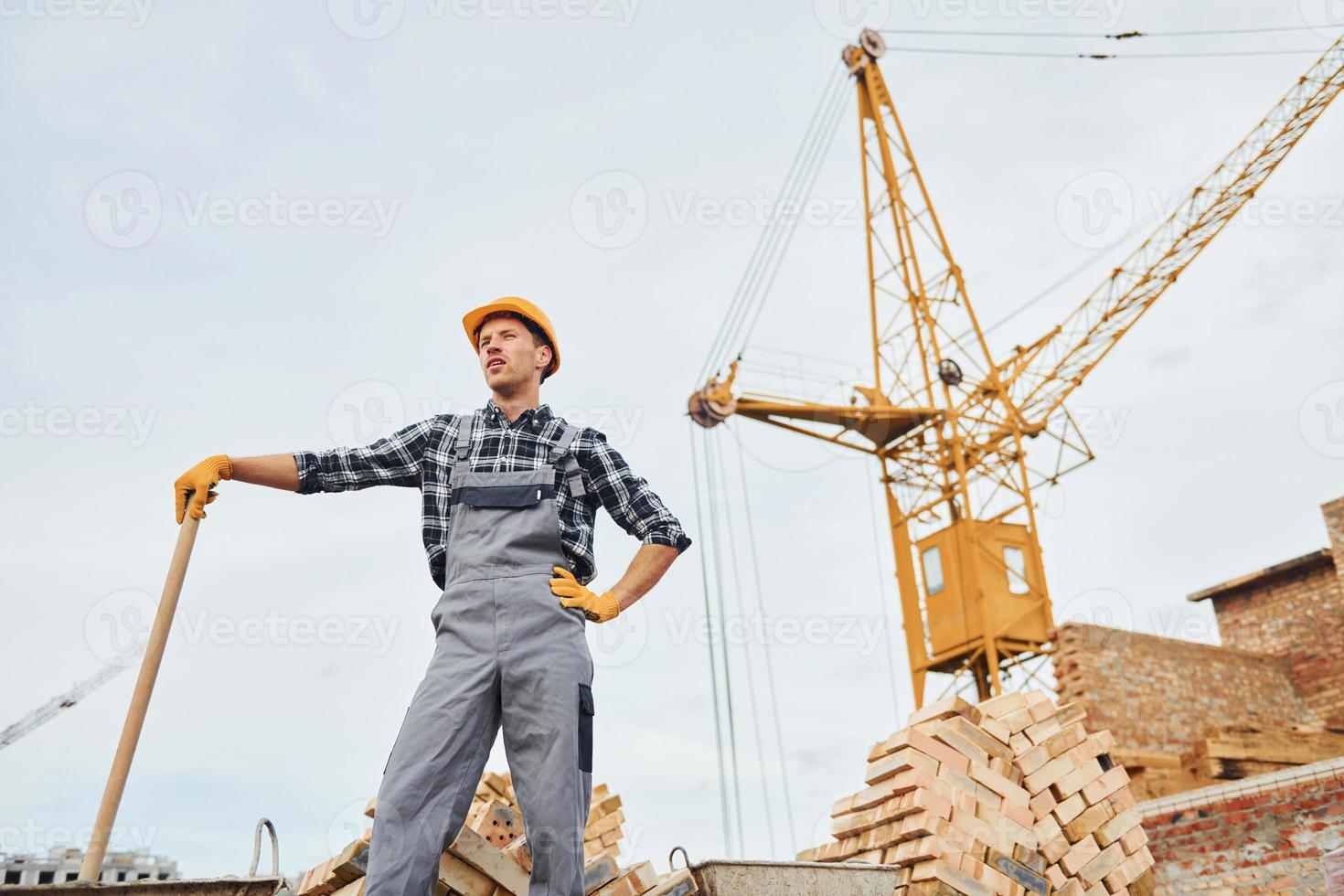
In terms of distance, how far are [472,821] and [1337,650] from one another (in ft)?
60.0

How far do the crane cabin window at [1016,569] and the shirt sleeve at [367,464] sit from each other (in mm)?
20928

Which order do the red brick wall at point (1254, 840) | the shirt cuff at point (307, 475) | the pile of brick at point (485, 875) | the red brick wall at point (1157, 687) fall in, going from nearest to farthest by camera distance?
1. the shirt cuff at point (307, 475)
2. the pile of brick at point (485, 875)
3. the red brick wall at point (1254, 840)
4. the red brick wall at point (1157, 687)

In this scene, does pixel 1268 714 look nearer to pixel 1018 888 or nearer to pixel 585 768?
pixel 1018 888

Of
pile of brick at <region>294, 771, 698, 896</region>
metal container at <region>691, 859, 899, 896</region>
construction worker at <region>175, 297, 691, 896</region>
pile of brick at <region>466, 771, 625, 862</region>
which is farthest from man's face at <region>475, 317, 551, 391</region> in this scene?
pile of brick at <region>466, 771, 625, 862</region>

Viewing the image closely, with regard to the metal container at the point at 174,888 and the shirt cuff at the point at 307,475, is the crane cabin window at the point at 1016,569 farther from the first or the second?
the metal container at the point at 174,888

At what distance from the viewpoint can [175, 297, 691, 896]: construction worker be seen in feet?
8.84

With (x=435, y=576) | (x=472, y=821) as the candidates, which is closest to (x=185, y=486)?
(x=435, y=576)

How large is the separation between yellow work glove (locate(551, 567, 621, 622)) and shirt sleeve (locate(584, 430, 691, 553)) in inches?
9.2

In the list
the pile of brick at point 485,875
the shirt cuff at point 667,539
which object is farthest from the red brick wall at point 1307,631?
the shirt cuff at point 667,539

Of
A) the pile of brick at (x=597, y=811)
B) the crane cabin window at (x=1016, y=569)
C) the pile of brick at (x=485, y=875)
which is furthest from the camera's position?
the crane cabin window at (x=1016, y=569)

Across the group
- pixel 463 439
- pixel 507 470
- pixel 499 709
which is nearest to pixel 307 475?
pixel 463 439

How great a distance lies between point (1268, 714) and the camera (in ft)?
61.7

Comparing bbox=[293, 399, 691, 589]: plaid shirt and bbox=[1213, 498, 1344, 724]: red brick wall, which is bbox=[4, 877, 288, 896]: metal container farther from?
bbox=[1213, 498, 1344, 724]: red brick wall

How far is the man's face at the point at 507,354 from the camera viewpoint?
10.5ft
